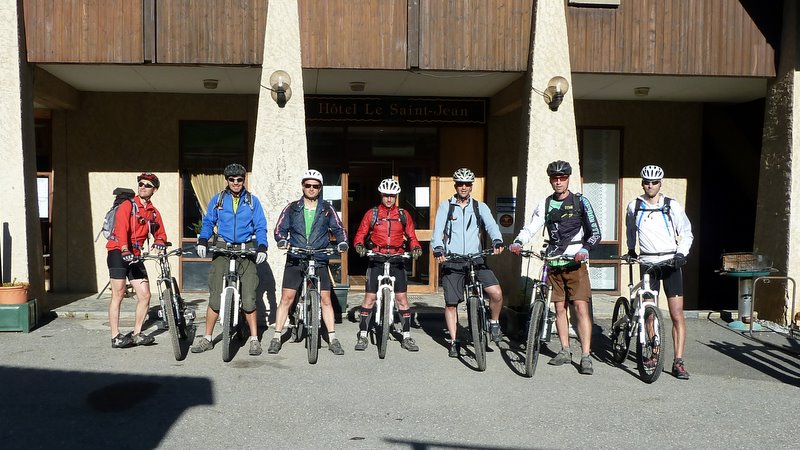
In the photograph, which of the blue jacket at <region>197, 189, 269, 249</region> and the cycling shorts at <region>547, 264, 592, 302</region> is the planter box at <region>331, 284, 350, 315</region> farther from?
the cycling shorts at <region>547, 264, 592, 302</region>

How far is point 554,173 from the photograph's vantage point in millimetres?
7145

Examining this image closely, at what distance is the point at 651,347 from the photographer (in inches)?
267

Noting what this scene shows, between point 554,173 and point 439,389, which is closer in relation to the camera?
point 439,389

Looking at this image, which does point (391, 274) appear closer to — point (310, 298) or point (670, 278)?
point (310, 298)

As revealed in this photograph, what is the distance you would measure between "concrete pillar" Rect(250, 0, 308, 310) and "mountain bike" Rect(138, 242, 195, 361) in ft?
4.34

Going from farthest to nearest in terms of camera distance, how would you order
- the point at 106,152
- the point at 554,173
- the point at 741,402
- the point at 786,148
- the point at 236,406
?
the point at 106,152 → the point at 786,148 → the point at 554,173 → the point at 741,402 → the point at 236,406

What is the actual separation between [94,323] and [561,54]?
7.03m

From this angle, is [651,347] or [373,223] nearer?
[651,347]

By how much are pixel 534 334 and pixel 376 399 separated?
5.48ft

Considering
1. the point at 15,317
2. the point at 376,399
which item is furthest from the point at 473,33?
the point at 15,317

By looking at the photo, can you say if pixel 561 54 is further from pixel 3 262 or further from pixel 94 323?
pixel 3 262

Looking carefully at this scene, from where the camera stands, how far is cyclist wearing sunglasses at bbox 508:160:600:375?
7.12 m

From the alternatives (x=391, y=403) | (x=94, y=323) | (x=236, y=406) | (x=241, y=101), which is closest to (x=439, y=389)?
(x=391, y=403)

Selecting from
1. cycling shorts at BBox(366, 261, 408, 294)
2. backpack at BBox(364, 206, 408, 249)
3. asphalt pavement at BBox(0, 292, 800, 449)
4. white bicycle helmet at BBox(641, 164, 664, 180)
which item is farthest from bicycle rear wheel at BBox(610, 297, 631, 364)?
backpack at BBox(364, 206, 408, 249)
